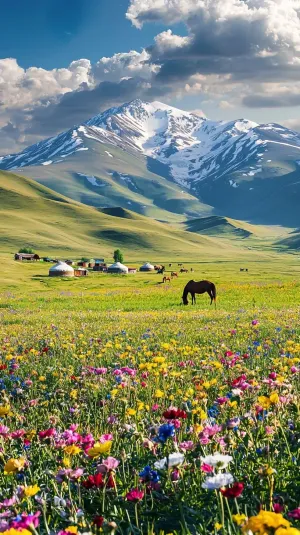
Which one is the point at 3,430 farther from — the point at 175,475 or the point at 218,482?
the point at 218,482

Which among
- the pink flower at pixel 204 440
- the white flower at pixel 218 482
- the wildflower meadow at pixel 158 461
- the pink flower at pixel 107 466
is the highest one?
the white flower at pixel 218 482

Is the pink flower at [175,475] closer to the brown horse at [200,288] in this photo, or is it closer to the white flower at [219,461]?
the white flower at [219,461]

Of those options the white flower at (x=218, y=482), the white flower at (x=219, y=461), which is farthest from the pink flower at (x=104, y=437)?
the white flower at (x=218, y=482)

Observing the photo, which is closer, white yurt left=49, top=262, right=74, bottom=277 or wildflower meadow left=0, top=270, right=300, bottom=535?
wildflower meadow left=0, top=270, right=300, bottom=535

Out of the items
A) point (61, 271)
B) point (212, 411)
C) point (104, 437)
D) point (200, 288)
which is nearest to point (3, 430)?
point (104, 437)

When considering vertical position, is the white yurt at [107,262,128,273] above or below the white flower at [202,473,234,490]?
above

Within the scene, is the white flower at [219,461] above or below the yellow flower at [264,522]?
below

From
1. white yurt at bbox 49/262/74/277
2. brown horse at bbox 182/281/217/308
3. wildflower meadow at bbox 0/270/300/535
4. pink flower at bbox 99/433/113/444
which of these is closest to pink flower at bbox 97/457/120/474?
wildflower meadow at bbox 0/270/300/535

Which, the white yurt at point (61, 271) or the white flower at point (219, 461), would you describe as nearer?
the white flower at point (219, 461)

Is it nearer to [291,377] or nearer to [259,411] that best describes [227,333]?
[291,377]

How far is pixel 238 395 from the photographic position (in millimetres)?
5652

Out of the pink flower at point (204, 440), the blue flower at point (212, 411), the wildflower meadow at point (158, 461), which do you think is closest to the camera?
the wildflower meadow at point (158, 461)

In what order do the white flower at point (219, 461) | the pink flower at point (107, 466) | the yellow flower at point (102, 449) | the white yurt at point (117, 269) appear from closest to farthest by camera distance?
the white flower at point (219, 461) < the yellow flower at point (102, 449) < the pink flower at point (107, 466) < the white yurt at point (117, 269)

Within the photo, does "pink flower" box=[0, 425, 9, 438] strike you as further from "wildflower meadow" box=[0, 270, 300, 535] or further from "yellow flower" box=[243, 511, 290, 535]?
"yellow flower" box=[243, 511, 290, 535]
